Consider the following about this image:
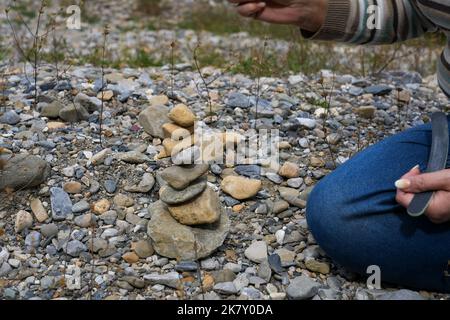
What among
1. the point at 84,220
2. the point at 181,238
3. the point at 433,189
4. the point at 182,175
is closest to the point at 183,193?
the point at 182,175

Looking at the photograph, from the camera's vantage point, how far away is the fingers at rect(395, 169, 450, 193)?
2176 millimetres

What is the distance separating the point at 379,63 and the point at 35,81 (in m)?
2.92

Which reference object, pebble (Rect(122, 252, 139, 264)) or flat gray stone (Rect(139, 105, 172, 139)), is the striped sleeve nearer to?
flat gray stone (Rect(139, 105, 172, 139))

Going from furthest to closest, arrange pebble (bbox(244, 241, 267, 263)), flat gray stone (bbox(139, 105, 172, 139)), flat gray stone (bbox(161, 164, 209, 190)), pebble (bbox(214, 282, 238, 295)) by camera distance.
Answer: flat gray stone (bbox(139, 105, 172, 139)), pebble (bbox(244, 241, 267, 263)), flat gray stone (bbox(161, 164, 209, 190)), pebble (bbox(214, 282, 238, 295))

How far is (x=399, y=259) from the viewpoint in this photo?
2.37 m

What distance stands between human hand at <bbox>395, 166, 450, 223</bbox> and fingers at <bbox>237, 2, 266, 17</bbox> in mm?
960

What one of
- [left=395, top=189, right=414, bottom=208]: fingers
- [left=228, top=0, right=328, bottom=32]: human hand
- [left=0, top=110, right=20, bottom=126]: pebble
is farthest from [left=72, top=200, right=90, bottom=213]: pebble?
[left=395, top=189, right=414, bottom=208]: fingers

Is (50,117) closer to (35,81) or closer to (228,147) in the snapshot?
(35,81)

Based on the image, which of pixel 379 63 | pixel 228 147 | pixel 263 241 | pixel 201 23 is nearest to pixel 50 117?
pixel 228 147

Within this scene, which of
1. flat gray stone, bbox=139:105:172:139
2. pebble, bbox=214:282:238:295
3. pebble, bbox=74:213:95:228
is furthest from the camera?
flat gray stone, bbox=139:105:172:139

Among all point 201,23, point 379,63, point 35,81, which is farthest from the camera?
point 201,23

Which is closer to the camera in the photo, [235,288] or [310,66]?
[235,288]

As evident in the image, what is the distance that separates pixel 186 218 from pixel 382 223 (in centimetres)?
81

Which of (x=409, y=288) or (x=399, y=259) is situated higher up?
(x=399, y=259)
